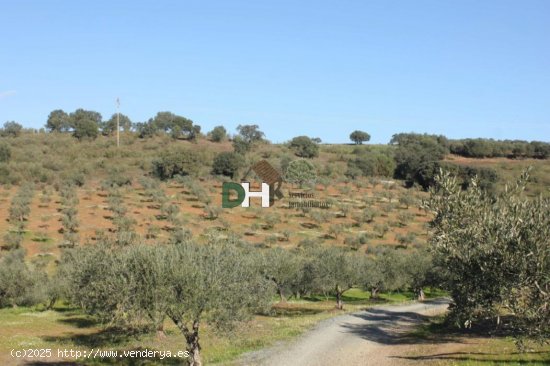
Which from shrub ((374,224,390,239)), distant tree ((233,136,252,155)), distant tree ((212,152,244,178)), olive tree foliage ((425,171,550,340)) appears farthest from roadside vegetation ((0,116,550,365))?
distant tree ((233,136,252,155))

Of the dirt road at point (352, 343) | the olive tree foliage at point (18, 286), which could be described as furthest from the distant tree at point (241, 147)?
the dirt road at point (352, 343)

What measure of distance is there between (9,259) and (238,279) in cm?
4529

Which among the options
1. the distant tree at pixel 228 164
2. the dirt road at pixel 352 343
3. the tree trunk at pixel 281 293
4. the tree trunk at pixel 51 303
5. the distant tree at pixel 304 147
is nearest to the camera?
the dirt road at pixel 352 343

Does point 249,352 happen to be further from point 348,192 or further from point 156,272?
point 348,192

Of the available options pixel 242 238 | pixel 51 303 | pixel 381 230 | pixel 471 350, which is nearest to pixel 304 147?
pixel 381 230

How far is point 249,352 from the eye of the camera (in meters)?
31.9

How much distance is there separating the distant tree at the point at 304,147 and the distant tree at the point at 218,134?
80.8 feet

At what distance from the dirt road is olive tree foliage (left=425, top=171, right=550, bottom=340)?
1041 cm

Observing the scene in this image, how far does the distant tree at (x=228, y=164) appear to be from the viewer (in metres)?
129

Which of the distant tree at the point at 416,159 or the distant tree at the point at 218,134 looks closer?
the distant tree at the point at 416,159

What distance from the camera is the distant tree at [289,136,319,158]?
170 meters

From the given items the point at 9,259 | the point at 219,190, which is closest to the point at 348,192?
the point at 219,190

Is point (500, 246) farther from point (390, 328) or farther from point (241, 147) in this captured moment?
point (241, 147)

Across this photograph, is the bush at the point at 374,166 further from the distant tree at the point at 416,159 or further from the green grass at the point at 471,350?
the green grass at the point at 471,350
